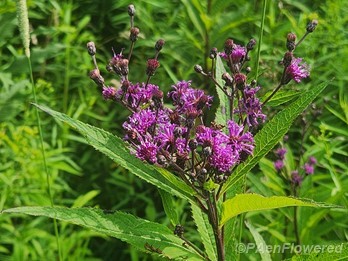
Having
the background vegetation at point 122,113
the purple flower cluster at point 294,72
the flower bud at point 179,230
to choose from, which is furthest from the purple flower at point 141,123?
the background vegetation at point 122,113

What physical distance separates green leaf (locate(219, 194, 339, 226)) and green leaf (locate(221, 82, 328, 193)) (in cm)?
6

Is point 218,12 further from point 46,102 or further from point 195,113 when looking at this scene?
point 195,113

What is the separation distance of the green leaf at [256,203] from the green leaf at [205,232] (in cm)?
16

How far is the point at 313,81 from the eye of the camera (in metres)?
2.80

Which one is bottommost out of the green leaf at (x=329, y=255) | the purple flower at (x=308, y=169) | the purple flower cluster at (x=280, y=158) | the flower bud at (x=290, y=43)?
the green leaf at (x=329, y=255)

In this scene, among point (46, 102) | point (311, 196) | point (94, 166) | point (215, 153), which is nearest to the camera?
point (215, 153)

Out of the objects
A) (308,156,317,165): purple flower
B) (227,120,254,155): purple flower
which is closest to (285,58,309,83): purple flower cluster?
(227,120,254,155): purple flower

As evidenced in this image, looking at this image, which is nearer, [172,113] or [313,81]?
[172,113]

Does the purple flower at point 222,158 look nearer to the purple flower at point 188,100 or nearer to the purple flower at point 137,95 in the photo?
the purple flower at point 188,100

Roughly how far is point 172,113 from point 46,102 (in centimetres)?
176

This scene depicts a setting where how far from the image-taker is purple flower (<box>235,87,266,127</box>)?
4.01ft

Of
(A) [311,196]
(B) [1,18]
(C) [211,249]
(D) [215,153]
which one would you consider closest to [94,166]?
(B) [1,18]

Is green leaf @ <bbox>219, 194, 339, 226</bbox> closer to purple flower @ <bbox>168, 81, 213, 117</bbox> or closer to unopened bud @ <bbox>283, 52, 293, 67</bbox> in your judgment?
purple flower @ <bbox>168, 81, 213, 117</bbox>

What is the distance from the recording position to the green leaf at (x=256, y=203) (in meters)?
1.09
